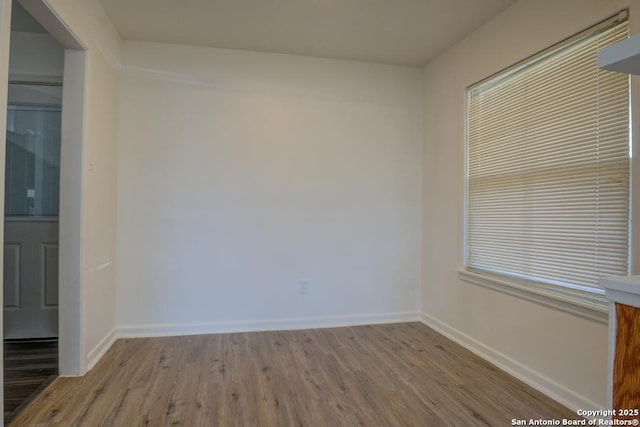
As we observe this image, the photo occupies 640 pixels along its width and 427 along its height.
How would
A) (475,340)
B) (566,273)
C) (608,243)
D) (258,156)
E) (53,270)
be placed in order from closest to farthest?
(608,243) < (566,273) < (475,340) < (53,270) < (258,156)

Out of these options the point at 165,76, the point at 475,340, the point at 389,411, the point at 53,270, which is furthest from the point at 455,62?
the point at 53,270

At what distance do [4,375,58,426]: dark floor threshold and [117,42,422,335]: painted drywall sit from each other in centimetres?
81

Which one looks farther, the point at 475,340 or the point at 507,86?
the point at 475,340

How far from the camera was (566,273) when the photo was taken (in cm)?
212

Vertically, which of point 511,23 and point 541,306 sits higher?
point 511,23

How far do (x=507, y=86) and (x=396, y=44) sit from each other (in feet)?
3.45

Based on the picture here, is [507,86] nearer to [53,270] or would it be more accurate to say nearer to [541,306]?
[541,306]

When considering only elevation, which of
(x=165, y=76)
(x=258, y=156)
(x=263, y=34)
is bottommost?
(x=258, y=156)

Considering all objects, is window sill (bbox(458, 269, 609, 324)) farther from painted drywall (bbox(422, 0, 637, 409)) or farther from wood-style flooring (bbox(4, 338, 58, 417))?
wood-style flooring (bbox(4, 338, 58, 417))

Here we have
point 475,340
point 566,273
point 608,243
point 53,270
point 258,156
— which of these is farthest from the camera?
point 258,156

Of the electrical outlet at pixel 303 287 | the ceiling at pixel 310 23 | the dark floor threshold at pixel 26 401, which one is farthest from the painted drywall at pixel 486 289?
the dark floor threshold at pixel 26 401

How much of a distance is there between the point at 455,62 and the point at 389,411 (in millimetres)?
2815

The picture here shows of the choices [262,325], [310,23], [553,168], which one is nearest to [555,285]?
[553,168]

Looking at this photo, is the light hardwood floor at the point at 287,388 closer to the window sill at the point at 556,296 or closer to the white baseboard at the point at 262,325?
the white baseboard at the point at 262,325
